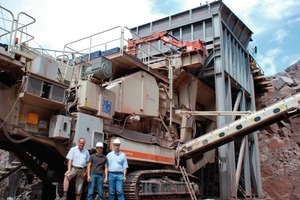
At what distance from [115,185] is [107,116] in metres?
2.05

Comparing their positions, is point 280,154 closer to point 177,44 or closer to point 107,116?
point 177,44

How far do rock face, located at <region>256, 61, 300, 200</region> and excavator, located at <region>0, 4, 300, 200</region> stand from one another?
8285 mm

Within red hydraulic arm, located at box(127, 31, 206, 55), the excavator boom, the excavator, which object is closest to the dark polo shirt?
the excavator

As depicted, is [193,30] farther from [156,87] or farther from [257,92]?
[257,92]

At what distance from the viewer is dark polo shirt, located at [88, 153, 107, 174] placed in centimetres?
680

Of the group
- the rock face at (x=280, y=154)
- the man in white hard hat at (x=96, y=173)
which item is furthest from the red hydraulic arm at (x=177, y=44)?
the rock face at (x=280, y=154)

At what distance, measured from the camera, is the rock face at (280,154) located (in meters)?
18.3

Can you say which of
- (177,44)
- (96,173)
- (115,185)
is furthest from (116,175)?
(177,44)

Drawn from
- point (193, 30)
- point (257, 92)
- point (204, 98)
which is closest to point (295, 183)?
point (257, 92)

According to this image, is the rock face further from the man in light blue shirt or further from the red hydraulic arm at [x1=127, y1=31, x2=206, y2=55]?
the man in light blue shirt

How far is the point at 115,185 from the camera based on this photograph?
22.7ft

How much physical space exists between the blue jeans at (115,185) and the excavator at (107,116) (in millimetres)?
936

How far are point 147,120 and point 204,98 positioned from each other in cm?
510

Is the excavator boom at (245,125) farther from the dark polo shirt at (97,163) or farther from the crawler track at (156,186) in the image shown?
the dark polo shirt at (97,163)
